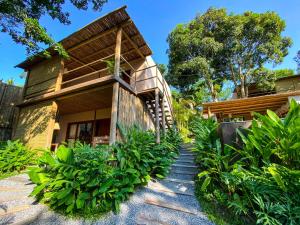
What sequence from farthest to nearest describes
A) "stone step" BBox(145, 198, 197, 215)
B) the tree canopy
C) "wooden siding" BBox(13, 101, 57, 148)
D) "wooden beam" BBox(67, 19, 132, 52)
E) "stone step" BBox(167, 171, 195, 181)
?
the tree canopy < "wooden siding" BBox(13, 101, 57, 148) < "wooden beam" BBox(67, 19, 132, 52) < "stone step" BBox(167, 171, 195, 181) < "stone step" BBox(145, 198, 197, 215)

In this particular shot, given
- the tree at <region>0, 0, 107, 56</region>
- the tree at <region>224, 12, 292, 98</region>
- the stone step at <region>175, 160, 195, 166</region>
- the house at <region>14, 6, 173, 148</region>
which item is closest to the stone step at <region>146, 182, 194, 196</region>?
the stone step at <region>175, 160, 195, 166</region>

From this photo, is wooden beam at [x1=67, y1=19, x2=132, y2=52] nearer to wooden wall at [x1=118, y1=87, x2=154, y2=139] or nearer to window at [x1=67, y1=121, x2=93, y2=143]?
wooden wall at [x1=118, y1=87, x2=154, y2=139]

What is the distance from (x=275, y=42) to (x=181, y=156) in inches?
540

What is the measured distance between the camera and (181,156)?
6.35 meters

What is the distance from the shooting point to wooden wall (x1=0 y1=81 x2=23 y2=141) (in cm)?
902

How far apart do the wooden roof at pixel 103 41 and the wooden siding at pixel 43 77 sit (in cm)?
45

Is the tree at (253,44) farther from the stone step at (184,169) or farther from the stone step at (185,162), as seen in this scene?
the stone step at (184,169)

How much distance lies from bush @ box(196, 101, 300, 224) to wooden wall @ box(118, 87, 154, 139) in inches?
149

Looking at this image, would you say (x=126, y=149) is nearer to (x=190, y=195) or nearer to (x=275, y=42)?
(x=190, y=195)

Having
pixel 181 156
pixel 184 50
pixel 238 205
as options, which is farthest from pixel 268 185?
pixel 184 50

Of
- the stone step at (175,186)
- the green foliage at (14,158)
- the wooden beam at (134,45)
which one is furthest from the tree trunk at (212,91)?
the green foliage at (14,158)

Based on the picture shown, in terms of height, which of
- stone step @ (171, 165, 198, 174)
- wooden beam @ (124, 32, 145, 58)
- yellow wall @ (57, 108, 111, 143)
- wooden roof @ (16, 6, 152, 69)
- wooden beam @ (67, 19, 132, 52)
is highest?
wooden roof @ (16, 6, 152, 69)

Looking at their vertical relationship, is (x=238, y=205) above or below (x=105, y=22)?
below

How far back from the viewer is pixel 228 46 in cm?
1364
